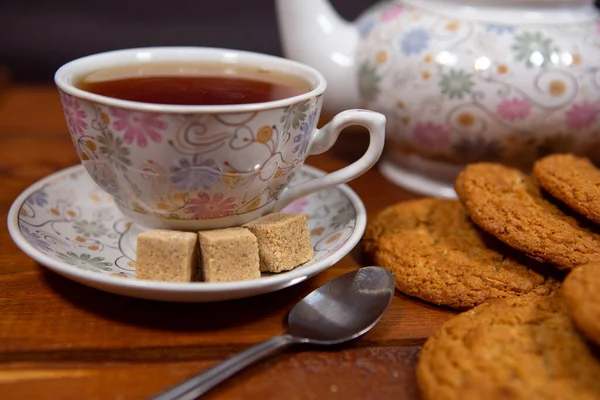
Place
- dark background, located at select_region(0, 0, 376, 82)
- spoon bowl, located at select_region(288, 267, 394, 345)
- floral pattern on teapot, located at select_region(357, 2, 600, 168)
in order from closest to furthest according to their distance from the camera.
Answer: spoon bowl, located at select_region(288, 267, 394, 345) < floral pattern on teapot, located at select_region(357, 2, 600, 168) < dark background, located at select_region(0, 0, 376, 82)

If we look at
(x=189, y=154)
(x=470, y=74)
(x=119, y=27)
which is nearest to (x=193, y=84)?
(x=189, y=154)

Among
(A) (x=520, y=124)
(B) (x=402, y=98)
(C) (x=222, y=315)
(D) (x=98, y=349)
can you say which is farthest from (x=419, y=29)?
(D) (x=98, y=349)

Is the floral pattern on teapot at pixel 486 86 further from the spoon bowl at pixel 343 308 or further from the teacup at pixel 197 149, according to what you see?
the spoon bowl at pixel 343 308

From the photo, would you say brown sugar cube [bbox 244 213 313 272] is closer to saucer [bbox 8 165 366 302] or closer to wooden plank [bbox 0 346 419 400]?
saucer [bbox 8 165 366 302]

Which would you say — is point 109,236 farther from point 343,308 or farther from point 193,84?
point 343,308

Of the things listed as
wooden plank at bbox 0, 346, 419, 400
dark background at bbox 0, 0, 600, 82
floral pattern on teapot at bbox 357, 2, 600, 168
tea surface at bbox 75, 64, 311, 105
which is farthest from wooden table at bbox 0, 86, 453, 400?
dark background at bbox 0, 0, 600, 82
